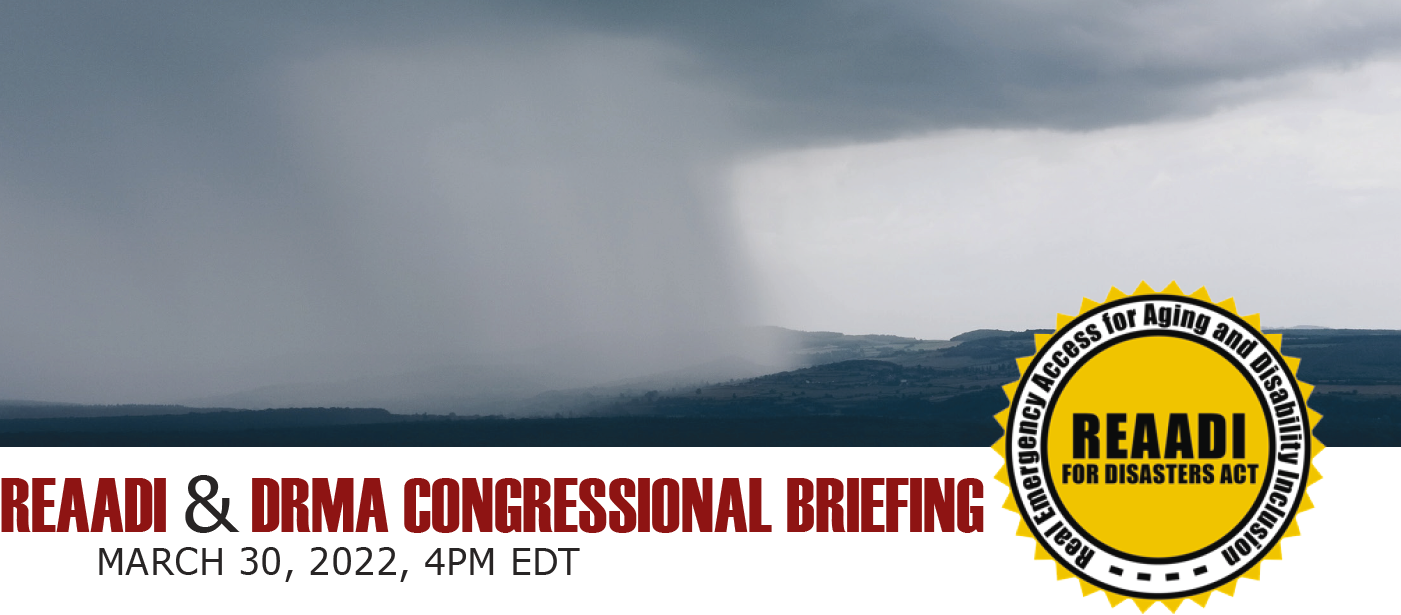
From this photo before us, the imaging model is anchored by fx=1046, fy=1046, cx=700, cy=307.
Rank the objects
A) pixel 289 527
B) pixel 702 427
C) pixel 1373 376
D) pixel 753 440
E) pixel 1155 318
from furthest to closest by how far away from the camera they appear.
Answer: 1. pixel 1373 376
2. pixel 702 427
3. pixel 753 440
4. pixel 289 527
5. pixel 1155 318

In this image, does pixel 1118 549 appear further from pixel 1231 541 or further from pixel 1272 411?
pixel 1272 411

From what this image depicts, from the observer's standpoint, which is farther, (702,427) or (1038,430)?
(702,427)

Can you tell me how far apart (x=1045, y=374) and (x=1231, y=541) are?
5314mm

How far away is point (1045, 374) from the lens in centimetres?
2128

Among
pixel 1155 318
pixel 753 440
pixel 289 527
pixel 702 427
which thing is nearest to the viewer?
pixel 1155 318

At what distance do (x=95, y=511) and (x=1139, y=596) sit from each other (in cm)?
2495

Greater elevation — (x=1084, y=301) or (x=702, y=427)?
(x=1084, y=301)

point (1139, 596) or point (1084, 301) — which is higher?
point (1084, 301)

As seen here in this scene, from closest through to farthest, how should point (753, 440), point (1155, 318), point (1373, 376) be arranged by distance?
point (1155, 318), point (753, 440), point (1373, 376)

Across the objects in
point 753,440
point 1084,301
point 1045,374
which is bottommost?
point 753,440

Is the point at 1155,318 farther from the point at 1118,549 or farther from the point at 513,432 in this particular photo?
the point at 513,432

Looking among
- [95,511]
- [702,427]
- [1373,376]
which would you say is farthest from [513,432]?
[1373,376]

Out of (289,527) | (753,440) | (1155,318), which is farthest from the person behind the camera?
(753,440)

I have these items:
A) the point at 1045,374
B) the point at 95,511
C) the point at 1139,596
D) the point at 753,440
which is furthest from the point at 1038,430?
the point at 753,440
